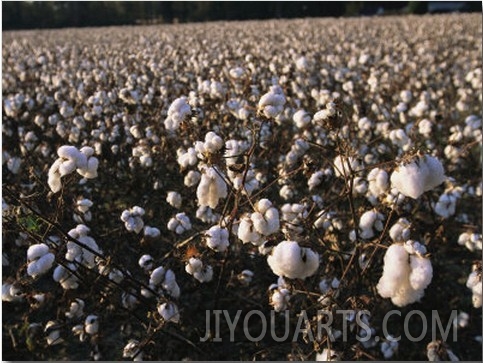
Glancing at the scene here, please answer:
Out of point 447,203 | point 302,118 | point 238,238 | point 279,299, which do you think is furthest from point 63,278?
point 447,203

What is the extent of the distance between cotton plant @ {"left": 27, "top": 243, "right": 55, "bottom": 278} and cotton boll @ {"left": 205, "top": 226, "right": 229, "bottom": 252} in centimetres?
61

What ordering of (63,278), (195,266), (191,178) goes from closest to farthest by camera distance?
(195,266)
(63,278)
(191,178)

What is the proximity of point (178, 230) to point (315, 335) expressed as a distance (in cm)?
100

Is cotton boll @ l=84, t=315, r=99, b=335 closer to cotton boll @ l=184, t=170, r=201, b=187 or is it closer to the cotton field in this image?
the cotton field

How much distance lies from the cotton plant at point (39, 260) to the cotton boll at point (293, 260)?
3.01 feet

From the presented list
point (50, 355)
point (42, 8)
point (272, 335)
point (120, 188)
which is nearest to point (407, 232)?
point (272, 335)

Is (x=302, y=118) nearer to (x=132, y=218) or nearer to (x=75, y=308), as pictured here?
(x=132, y=218)

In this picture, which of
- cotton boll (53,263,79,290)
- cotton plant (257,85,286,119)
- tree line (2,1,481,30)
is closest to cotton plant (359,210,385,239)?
cotton plant (257,85,286,119)

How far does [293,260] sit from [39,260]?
1.02 m

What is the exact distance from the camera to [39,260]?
209 cm

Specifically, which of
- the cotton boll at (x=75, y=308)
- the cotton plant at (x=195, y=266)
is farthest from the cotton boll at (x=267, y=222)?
the cotton boll at (x=75, y=308)

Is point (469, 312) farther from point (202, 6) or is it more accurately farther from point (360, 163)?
point (202, 6)

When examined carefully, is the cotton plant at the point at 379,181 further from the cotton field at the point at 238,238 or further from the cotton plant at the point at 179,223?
the cotton plant at the point at 179,223

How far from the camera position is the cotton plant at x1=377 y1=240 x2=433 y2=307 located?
1.53 metres
